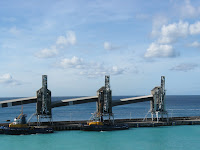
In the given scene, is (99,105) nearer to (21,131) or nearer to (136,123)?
(136,123)

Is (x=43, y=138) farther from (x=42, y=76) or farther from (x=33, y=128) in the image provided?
(x=42, y=76)

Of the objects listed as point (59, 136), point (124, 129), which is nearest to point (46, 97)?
point (59, 136)

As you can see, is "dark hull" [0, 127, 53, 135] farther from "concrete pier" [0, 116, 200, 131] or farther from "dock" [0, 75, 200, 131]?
"concrete pier" [0, 116, 200, 131]

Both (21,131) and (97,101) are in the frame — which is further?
(97,101)

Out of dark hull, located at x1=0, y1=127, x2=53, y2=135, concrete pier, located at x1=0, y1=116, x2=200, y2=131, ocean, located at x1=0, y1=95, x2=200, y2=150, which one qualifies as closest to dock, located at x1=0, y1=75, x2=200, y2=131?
concrete pier, located at x1=0, y1=116, x2=200, y2=131

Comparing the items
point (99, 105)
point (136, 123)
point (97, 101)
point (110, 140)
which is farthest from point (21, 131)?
point (136, 123)

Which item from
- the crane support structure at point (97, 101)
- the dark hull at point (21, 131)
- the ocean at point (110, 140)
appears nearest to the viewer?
the ocean at point (110, 140)

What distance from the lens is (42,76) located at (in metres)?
74.8

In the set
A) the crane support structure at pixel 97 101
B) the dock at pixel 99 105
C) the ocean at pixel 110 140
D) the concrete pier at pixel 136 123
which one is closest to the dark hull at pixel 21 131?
the ocean at pixel 110 140

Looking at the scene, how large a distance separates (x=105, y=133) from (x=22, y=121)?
23.1 meters

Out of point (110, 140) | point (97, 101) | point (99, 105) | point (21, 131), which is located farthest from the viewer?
point (97, 101)

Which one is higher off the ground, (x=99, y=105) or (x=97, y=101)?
(x=97, y=101)

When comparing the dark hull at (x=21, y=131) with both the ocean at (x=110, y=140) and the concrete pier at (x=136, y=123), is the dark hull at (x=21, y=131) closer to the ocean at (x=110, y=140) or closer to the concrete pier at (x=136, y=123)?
the ocean at (x=110, y=140)

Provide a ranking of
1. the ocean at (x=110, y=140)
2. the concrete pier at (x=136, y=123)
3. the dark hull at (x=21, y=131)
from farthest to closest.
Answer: the concrete pier at (x=136, y=123)
the dark hull at (x=21, y=131)
the ocean at (x=110, y=140)
